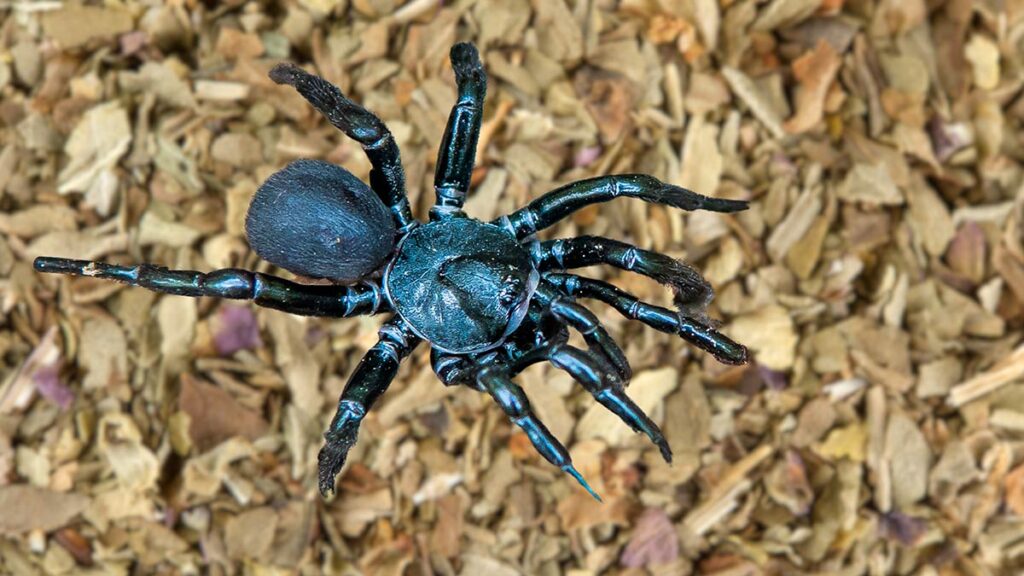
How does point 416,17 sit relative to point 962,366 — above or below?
above

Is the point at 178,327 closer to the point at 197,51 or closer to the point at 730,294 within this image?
the point at 197,51

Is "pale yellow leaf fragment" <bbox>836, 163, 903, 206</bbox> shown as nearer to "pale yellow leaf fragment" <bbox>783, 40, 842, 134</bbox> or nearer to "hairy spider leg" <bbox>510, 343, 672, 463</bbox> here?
"pale yellow leaf fragment" <bbox>783, 40, 842, 134</bbox>

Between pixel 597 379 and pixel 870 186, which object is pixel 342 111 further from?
pixel 870 186

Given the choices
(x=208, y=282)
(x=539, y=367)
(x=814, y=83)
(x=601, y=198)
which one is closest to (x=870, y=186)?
(x=814, y=83)

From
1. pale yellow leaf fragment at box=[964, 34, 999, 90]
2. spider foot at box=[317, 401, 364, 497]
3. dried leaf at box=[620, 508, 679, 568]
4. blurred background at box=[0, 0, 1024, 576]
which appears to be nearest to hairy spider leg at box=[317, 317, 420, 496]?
spider foot at box=[317, 401, 364, 497]

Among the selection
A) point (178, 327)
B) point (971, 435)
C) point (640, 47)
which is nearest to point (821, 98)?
point (640, 47)

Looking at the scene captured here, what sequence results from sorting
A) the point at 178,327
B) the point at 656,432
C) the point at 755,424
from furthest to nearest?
the point at 755,424 < the point at 178,327 < the point at 656,432

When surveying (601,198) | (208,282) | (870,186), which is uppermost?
(601,198)
